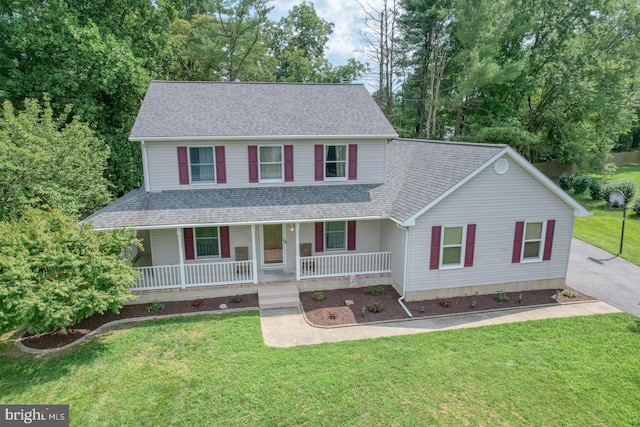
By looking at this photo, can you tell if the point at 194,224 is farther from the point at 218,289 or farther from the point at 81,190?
the point at 81,190

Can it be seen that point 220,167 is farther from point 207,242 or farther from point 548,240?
point 548,240

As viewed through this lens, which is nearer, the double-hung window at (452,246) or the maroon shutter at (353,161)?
the double-hung window at (452,246)

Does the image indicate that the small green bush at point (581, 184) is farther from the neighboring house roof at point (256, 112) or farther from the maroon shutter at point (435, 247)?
the maroon shutter at point (435, 247)

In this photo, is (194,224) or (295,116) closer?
(194,224)

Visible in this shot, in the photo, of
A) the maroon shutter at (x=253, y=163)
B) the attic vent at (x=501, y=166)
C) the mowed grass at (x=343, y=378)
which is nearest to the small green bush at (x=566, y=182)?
the attic vent at (x=501, y=166)

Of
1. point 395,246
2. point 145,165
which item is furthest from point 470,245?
point 145,165

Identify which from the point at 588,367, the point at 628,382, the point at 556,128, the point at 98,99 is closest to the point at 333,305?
the point at 588,367

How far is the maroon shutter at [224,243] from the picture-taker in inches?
539

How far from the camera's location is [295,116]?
Result: 15133 millimetres

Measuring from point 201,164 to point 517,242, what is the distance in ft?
39.9

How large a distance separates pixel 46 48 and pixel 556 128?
1400 inches

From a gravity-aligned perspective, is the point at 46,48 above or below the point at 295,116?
above

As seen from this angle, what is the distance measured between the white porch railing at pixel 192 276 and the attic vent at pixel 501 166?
29.8 ft

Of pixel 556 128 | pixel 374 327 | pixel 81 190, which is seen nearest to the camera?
pixel 374 327
